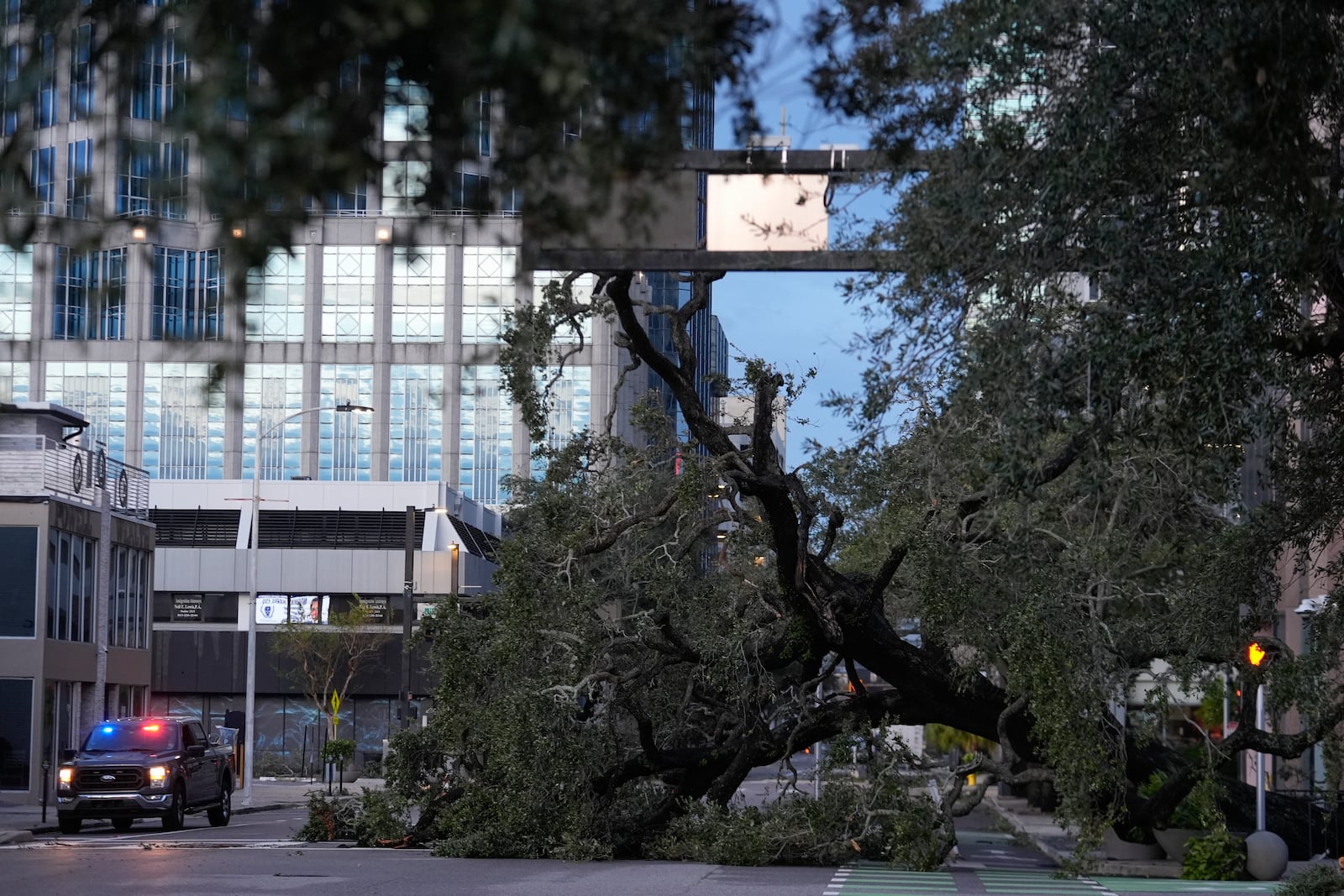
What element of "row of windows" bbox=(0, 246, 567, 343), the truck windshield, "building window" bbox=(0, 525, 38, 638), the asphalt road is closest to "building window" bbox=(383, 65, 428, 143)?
the asphalt road

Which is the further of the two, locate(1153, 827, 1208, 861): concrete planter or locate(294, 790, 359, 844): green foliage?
locate(294, 790, 359, 844): green foliage

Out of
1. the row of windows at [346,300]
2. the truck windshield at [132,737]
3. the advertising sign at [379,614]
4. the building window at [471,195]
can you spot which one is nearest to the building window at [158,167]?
the building window at [471,195]

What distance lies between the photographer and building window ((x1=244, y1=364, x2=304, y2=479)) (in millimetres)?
94250

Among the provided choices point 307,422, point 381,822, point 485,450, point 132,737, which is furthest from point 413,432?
point 381,822

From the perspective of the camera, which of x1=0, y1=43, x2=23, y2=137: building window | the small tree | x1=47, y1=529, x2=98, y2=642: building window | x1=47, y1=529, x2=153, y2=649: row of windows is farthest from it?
the small tree

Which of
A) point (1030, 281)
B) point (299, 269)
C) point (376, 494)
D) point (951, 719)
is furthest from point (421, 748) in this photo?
point (299, 269)

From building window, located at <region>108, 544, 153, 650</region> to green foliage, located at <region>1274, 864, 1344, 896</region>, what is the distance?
3446 centimetres

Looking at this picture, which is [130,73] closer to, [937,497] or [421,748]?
[937,497]

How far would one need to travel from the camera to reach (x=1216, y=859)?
24.2 metres

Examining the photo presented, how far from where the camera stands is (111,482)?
49375mm

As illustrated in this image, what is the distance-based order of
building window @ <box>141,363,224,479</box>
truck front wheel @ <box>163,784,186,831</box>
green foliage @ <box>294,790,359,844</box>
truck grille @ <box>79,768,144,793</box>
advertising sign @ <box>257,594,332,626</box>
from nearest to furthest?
1. green foliage @ <box>294,790,359,844</box>
2. truck grille @ <box>79,768,144,793</box>
3. truck front wheel @ <box>163,784,186,831</box>
4. advertising sign @ <box>257,594,332,626</box>
5. building window @ <box>141,363,224,479</box>

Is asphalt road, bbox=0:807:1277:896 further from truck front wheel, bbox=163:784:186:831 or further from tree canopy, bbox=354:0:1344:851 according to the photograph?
truck front wheel, bbox=163:784:186:831

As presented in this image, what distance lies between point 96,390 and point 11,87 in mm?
91762

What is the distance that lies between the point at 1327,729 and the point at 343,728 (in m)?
54.6
